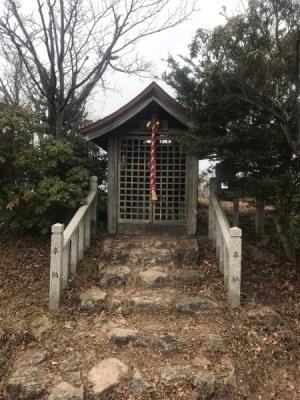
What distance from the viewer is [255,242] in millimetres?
7523

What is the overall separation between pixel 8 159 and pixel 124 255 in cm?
288

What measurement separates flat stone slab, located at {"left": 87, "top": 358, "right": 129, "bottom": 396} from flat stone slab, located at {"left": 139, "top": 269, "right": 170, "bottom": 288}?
5.70 feet

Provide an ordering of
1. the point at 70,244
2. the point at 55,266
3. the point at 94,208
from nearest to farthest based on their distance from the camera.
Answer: the point at 55,266 < the point at 70,244 < the point at 94,208

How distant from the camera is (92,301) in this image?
17.9 feet

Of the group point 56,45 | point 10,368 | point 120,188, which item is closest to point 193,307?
point 10,368

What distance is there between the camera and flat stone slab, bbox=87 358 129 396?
158 inches

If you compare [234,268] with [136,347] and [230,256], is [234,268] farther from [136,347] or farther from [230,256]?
[136,347]

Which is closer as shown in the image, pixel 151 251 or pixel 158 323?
pixel 158 323

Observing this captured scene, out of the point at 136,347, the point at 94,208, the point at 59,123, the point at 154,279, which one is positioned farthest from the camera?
the point at 59,123

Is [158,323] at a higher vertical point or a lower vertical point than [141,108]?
lower

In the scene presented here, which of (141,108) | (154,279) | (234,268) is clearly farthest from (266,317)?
(141,108)

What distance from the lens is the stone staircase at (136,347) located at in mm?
4027

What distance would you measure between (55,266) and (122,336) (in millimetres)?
1411

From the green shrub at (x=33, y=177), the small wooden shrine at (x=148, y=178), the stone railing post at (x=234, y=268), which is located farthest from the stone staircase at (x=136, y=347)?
the small wooden shrine at (x=148, y=178)
